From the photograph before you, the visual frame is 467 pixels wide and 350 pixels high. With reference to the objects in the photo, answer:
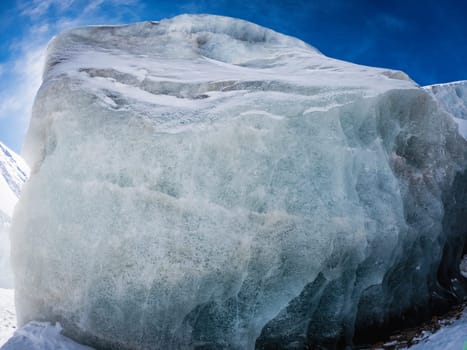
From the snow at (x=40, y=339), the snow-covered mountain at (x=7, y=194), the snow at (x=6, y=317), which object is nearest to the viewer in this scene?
the snow at (x=40, y=339)

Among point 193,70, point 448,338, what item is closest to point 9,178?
point 193,70

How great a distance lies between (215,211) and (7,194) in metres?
12.5

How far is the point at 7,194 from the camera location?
42.7 feet

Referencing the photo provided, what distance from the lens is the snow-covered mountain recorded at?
29.8ft

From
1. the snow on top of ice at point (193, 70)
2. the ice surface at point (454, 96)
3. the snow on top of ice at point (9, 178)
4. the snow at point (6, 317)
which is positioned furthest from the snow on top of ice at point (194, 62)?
the ice surface at point (454, 96)

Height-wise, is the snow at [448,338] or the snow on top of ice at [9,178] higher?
the snow on top of ice at [9,178]

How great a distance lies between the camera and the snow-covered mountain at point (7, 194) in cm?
907

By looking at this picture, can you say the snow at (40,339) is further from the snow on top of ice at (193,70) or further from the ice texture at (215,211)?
the snow on top of ice at (193,70)

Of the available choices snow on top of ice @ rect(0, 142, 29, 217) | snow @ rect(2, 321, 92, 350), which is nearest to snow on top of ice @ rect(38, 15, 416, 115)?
snow @ rect(2, 321, 92, 350)

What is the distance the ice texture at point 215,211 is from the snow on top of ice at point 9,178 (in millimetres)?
8048

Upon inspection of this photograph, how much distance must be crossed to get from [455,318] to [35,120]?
673 cm

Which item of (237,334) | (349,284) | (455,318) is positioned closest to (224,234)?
(237,334)

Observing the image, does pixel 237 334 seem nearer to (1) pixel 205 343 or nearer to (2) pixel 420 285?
(1) pixel 205 343

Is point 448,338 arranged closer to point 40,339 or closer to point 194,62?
point 40,339
